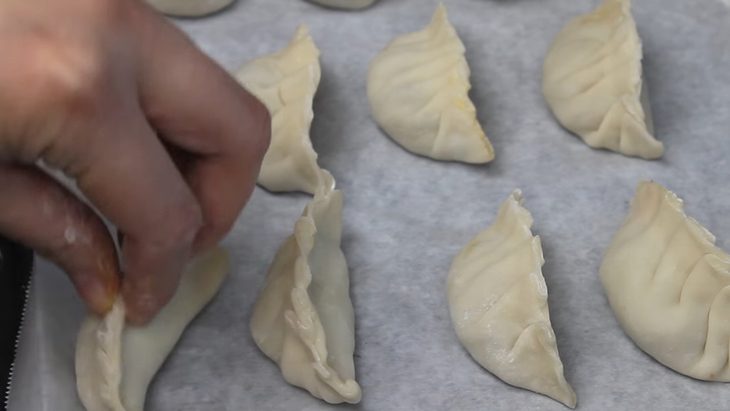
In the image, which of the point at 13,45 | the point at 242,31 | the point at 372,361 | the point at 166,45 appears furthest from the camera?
the point at 242,31

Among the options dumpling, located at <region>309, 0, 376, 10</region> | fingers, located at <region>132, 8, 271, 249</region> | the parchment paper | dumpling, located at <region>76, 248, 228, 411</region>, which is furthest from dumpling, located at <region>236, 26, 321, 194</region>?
fingers, located at <region>132, 8, 271, 249</region>

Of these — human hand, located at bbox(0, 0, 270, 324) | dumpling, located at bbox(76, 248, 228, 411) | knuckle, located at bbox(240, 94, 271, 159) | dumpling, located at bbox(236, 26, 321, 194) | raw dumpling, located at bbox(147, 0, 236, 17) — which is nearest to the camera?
human hand, located at bbox(0, 0, 270, 324)

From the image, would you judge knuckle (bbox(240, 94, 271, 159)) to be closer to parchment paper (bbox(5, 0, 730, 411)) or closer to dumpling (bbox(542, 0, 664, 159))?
parchment paper (bbox(5, 0, 730, 411))

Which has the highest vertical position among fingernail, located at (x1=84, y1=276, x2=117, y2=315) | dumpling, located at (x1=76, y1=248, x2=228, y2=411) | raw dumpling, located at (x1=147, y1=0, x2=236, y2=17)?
fingernail, located at (x1=84, y1=276, x2=117, y2=315)

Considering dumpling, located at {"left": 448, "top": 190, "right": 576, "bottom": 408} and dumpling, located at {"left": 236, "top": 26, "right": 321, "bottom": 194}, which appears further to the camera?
dumpling, located at {"left": 236, "top": 26, "right": 321, "bottom": 194}

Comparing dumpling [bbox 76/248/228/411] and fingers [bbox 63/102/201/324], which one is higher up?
fingers [bbox 63/102/201/324]

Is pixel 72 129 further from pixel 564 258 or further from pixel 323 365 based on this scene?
pixel 564 258

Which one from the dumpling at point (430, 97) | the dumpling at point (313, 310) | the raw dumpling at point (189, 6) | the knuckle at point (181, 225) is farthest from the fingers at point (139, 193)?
the raw dumpling at point (189, 6)

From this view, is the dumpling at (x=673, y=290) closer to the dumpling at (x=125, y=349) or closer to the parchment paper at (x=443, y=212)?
the parchment paper at (x=443, y=212)

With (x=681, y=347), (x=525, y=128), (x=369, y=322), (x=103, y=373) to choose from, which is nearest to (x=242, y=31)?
(x=525, y=128)
